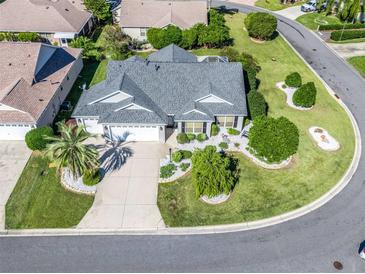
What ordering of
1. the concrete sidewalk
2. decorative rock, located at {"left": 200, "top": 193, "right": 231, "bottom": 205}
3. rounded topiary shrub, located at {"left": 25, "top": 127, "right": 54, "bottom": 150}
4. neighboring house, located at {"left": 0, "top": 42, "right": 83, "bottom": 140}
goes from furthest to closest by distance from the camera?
the concrete sidewalk
neighboring house, located at {"left": 0, "top": 42, "right": 83, "bottom": 140}
rounded topiary shrub, located at {"left": 25, "top": 127, "right": 54, "bottom": 150}
decorative rock, located at {"left": 200, "top": 193, "right": 231, "bottom": 205}

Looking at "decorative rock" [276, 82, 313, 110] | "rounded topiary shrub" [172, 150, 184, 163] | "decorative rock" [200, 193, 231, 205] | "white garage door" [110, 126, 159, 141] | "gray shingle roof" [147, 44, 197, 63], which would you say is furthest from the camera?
"gray shingle roof" [147, 44, 197, 63]

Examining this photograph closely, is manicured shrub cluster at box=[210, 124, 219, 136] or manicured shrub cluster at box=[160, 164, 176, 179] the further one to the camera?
manicured shrub cluster at box=[210, 124, 219, 136]

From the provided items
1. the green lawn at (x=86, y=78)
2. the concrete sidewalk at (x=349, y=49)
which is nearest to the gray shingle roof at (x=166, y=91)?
the green lawn at (x=86, y=78)

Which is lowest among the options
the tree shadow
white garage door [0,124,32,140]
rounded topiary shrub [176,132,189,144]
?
the tree shadow

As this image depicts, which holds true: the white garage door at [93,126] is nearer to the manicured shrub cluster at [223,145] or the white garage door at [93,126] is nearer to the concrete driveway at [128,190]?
the concrete driveway at [128,190]

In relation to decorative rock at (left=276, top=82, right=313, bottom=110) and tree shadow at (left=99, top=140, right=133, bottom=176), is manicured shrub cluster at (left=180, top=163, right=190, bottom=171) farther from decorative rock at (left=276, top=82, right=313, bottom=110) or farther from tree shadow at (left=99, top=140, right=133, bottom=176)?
decorative rock at (left=276, top=82, right=313, bottom=110)

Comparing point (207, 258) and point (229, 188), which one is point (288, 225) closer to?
point (229, 188)

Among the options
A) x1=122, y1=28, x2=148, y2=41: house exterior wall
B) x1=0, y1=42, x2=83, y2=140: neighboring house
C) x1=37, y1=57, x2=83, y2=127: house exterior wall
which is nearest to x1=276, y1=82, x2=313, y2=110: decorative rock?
x1=122, y1=28, x2=148, y2=41: house exterior wall

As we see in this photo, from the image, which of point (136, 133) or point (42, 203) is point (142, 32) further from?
point (42, 203)
